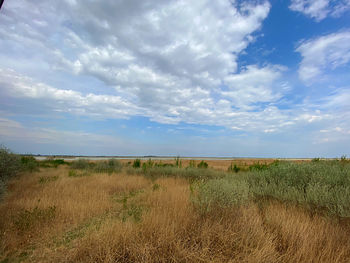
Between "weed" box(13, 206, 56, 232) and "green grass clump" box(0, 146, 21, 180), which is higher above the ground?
"green grass clump" box(0, 146, 21, 180)

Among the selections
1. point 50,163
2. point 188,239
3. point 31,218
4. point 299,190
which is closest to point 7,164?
point 31,218

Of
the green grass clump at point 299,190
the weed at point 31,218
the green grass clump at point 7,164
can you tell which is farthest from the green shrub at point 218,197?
the green grass clump at point 7,164

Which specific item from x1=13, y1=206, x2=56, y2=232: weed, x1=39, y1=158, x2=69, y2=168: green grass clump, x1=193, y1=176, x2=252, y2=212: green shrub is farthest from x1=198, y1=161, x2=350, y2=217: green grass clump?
x1=39, y1=158, x2=69, y2=168: green grass clump

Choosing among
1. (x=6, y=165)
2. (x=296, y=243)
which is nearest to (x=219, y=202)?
(x=296, y=243)

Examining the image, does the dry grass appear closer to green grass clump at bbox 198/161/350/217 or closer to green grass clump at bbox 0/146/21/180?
green grass clump at bbox 198/161/350/217

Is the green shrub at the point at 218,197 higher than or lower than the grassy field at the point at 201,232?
higher

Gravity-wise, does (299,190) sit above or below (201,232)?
above

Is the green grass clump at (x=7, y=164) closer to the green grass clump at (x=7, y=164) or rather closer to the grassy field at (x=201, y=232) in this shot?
the green grass clump at (x=7, y=164)

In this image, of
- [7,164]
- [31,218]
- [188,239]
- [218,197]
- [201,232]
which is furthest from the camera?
[7,164]

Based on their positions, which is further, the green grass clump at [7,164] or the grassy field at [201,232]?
the green grass clump at [7,164]

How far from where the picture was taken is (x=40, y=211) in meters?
5.22

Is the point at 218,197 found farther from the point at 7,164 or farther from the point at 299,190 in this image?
the point at 7,164

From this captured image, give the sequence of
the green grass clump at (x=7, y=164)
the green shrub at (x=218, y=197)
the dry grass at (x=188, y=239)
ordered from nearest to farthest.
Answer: the dry grass at (x=188, y=239)
the green shrub at (x=218, y=197)
the green grass clump at (x=7, y=164)

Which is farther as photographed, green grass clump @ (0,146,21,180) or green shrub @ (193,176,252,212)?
green grass clump @ (0,146,21,180)
